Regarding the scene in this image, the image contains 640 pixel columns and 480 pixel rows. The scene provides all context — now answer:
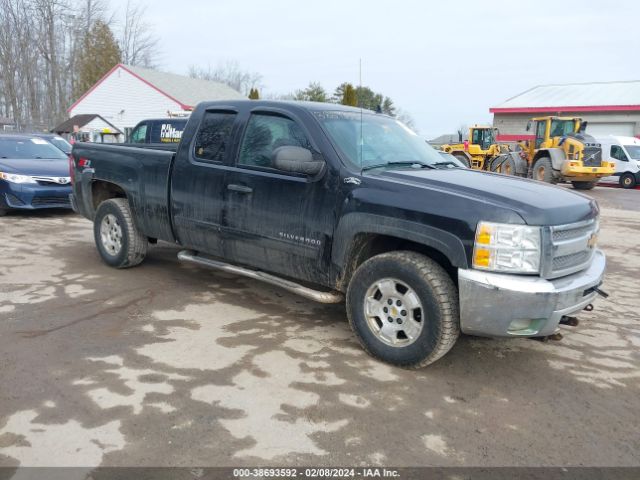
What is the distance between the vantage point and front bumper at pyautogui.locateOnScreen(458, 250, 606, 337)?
10.9 feet

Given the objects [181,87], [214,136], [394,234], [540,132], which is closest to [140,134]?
[214,136]

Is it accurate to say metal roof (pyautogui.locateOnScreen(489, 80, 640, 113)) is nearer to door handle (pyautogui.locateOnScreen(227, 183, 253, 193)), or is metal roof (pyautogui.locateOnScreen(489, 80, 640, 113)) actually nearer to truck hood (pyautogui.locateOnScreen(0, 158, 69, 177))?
truck hood (pyautogui.locateOnScreen(0, 158, 69, 177))

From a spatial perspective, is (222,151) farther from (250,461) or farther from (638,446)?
(638,446)

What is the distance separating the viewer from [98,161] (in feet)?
20.2

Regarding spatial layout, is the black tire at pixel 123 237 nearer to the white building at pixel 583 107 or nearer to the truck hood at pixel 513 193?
the truck hood at pixel 513 193

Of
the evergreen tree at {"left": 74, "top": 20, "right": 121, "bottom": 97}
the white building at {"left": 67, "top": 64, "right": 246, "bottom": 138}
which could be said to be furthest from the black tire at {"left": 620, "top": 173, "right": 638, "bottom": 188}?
the evergreen tree at {"left": 74, "top": 20, "right": 121, "bottom": 97}

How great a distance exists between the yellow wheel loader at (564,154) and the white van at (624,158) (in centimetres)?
400

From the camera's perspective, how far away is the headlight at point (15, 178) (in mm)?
9422

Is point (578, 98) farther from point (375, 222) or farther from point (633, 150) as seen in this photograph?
point (375, 222)

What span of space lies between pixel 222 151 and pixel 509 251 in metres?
2.76

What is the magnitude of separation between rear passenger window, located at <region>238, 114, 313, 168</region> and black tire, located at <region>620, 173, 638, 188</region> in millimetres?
23635

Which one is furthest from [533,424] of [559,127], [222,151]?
[559,127]

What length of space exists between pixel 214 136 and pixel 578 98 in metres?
37.6

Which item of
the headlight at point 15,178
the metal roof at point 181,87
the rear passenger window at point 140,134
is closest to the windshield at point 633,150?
the rear passenger window at point 140,134
